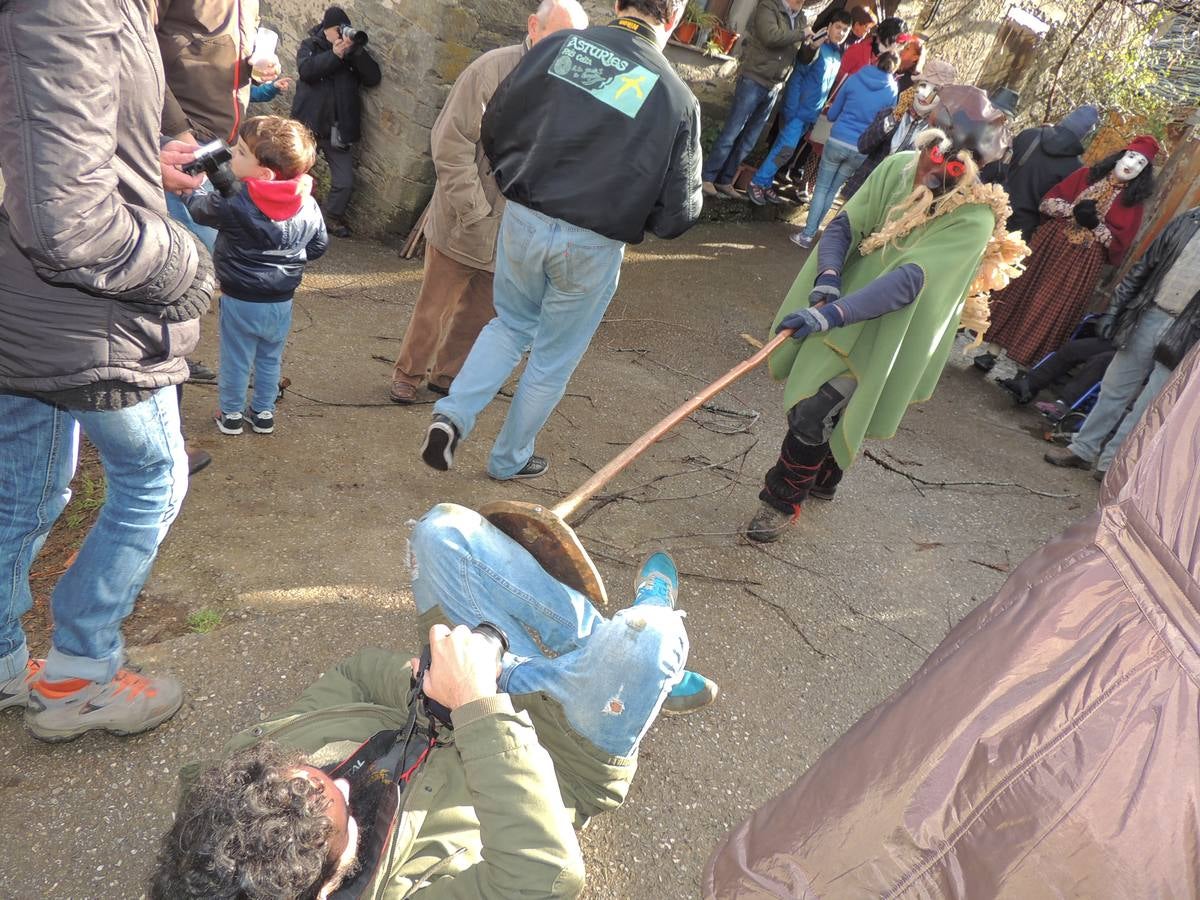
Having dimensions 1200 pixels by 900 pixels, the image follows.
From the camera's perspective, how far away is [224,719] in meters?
2.34

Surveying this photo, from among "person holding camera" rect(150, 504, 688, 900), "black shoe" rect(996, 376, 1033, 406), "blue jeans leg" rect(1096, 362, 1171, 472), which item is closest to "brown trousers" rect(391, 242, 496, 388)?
"person holding camera" rect(150, 504, 688, 900)

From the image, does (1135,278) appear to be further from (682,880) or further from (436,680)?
(436,680)

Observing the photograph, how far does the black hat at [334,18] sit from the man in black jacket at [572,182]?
3.21 meters

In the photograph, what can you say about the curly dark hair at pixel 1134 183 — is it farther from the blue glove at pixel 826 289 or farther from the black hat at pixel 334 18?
the black hat at pixel 334 18

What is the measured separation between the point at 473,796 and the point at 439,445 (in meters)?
1.89

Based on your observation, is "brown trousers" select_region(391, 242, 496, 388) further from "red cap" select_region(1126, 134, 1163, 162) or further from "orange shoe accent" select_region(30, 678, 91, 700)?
"red cap" select_region(1126, 134, 1163, 162)

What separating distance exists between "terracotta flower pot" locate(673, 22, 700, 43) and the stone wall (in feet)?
4.94

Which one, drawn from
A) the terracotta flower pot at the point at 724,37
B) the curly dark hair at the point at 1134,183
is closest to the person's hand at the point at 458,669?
the curly dark hair at the point at 1134,183

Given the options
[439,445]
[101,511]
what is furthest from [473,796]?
[439,445]

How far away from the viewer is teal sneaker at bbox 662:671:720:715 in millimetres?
2455

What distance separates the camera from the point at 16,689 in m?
2.14

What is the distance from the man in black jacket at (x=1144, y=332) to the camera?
4.95 m

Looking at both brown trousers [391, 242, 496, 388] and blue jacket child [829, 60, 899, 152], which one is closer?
brown trousers [391, 242, 496, 388]

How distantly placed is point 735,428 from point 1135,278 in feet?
9.80
